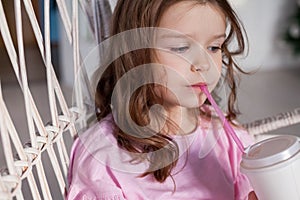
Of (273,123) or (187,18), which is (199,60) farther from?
(273,123)

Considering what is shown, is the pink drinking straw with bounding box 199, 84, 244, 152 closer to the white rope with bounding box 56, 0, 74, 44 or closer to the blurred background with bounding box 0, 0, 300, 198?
the white rope with bounding box 56, 0, 74, 44

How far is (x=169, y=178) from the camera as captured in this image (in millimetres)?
799

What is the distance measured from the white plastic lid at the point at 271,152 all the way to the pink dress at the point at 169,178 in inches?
4.8

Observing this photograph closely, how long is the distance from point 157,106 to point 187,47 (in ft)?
0.33

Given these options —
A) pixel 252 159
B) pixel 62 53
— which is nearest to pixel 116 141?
pixel 252 159

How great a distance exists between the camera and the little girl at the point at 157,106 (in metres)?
0.73

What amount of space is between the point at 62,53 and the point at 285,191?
1.84m

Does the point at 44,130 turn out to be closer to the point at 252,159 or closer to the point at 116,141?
the point at 116,141

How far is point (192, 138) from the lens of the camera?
2.76 feet

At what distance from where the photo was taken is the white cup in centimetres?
Answer: 67

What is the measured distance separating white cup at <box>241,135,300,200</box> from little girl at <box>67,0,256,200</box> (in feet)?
0.39

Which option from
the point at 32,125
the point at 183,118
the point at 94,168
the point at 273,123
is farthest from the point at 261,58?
the point at 32,125

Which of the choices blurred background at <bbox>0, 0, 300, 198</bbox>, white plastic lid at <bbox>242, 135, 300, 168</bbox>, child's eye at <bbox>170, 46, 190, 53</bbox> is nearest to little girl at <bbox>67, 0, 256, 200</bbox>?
child's eye at <bbox>170, 46, 190, 53</bbox>

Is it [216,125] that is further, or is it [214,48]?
[216,125]
